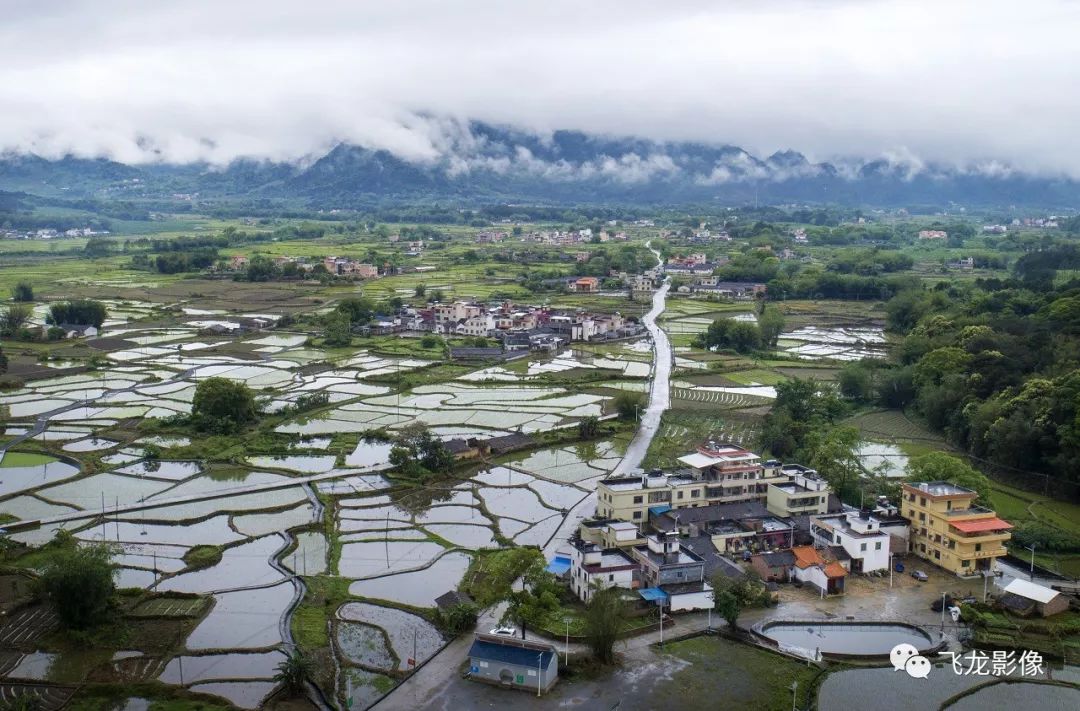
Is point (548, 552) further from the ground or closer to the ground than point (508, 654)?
closer to the ground

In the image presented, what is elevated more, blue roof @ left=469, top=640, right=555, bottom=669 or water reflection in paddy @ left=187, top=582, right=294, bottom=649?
blue roof @ left=469, top=640, right=555, bottom=669

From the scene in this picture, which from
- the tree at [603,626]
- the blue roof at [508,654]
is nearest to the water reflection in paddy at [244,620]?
the blue roof at [508,654]

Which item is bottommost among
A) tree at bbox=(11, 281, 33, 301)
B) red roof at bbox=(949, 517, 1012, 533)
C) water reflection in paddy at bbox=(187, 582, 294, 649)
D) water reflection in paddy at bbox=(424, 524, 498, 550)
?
water reflection in paddy at bbox=(187, 582, 294, 649)

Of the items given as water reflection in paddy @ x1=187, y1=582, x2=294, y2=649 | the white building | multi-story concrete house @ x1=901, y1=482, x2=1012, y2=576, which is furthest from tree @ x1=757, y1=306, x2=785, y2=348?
water reflection in paddy @ x1=187, y1=582, x2=294, y2=649

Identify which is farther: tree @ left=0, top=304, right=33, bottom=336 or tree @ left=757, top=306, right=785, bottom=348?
tree @ left=0, top=304, right=33, bottom=336

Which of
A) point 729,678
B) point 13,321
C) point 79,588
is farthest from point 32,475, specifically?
point 13,321

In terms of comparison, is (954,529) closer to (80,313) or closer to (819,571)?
(819,571)

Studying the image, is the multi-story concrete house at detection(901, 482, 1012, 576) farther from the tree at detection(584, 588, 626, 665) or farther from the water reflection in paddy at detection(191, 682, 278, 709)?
the water reflection in paddy at detection(191, 682, 278, 709)

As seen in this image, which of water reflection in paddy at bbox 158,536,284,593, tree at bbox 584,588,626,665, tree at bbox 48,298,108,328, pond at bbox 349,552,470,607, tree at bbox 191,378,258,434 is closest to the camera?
tree at bbox 584,588,626,665
